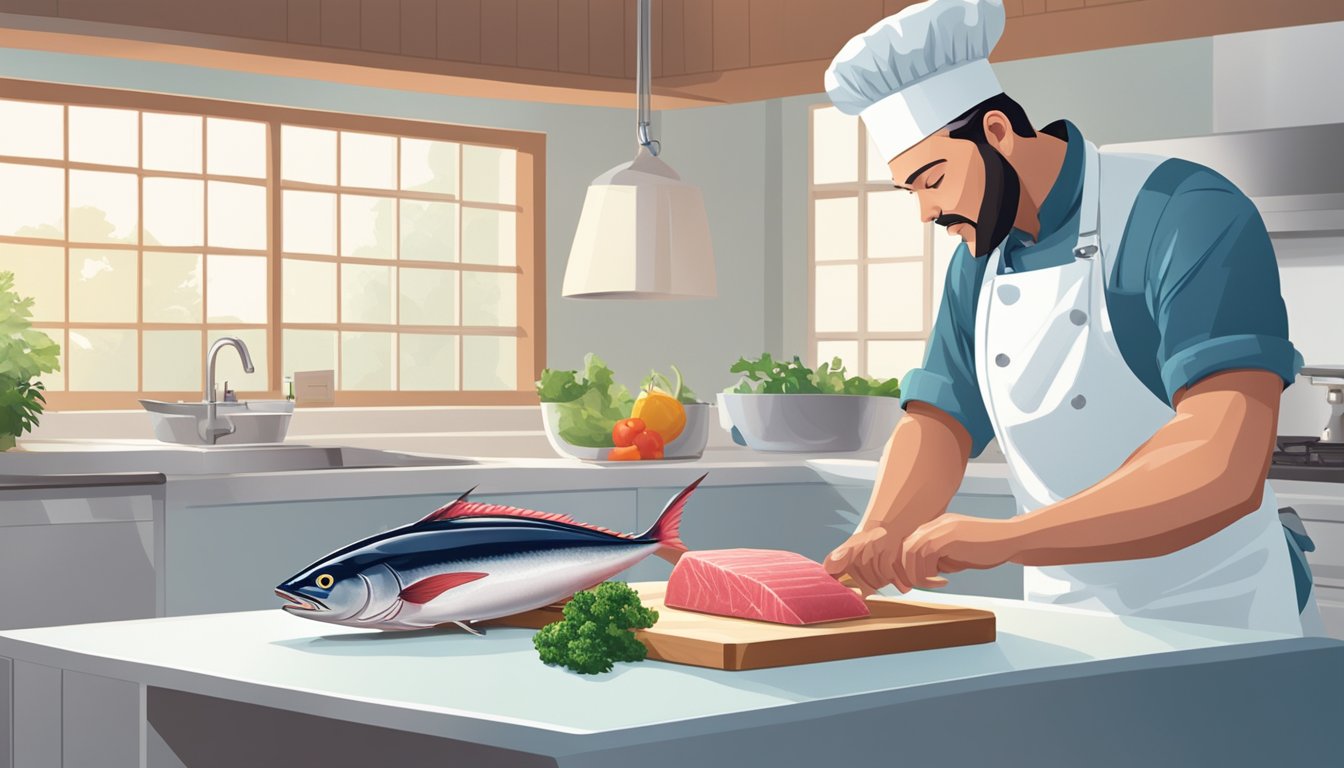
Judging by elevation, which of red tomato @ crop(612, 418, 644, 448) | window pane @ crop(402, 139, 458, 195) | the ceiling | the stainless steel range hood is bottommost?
red tomato @ crop(612, 418, 644, 448)

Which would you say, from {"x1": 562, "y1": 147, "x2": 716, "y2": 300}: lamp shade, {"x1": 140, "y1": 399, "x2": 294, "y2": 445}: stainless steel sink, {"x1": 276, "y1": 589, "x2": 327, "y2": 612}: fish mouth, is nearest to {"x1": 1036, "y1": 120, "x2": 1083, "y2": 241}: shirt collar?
{"x1": 276, "y1": 589, "x2": 327, "y2": 612}: fish mouth

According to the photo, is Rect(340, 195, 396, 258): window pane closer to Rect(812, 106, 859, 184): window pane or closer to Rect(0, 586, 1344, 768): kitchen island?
Rect(812, 106, 859, 184): window pane

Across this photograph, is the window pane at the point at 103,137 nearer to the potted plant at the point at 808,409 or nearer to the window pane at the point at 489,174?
the window pane at the point at 489,174

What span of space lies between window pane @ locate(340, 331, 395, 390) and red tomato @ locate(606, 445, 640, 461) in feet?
24.6

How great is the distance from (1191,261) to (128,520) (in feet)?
6.05

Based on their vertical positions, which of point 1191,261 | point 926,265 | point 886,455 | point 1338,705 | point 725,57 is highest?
point 725,57

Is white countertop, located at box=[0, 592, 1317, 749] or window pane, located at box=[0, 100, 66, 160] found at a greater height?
window pane, located at box=[0, 100, 66, 160]

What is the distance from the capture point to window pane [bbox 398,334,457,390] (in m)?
10.6

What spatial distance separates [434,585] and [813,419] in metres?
2.09

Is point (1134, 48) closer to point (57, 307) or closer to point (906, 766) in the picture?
point (906, 766)

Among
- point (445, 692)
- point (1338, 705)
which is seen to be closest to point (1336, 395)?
point (1338, 705)

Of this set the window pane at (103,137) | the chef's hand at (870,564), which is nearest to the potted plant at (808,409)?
the chef's hand at (870,564)

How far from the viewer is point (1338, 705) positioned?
118 cm

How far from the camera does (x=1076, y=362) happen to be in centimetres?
169
